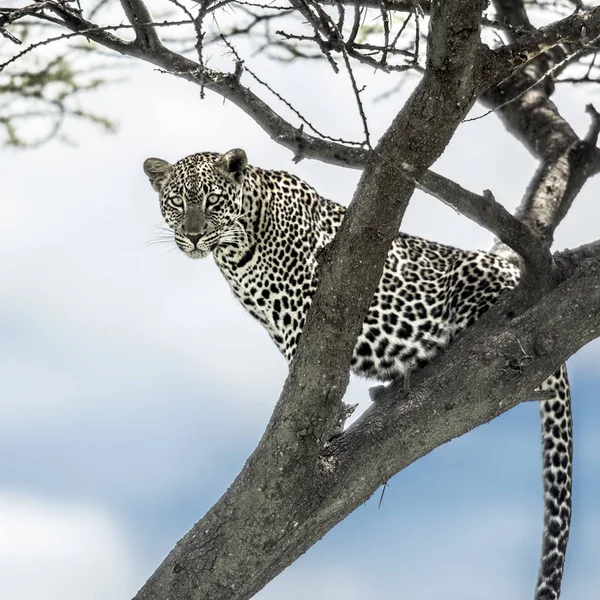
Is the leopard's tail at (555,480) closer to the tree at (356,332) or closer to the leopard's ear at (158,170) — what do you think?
the tree at (356,332)

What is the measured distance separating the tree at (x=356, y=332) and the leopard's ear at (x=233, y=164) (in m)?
1.10

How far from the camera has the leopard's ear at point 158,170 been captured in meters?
7.39

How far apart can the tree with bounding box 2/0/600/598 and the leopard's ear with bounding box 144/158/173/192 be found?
1282 mm

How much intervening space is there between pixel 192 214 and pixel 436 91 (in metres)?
2.51

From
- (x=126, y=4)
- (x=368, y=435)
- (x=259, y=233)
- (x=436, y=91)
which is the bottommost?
(x=368, y=435)

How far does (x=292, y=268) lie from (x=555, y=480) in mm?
2188

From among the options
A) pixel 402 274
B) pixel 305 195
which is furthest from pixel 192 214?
pixel 402 274

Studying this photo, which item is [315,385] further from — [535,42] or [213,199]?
[213,199]

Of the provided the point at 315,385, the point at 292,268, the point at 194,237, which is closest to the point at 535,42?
the point at 315,385

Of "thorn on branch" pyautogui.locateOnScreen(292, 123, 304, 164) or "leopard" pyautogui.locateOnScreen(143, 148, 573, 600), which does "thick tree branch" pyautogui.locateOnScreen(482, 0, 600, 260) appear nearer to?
"leopard" pyautogui.locateOnScreen(143, 148, 573, 600)

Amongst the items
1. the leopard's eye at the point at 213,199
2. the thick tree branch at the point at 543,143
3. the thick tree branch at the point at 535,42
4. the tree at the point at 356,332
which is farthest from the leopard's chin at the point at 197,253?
the thick tree branch at the point at 543,143

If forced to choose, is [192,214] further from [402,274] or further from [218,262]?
[402,274]

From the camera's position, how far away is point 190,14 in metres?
5.04

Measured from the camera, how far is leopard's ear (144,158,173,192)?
7395 millimetres
